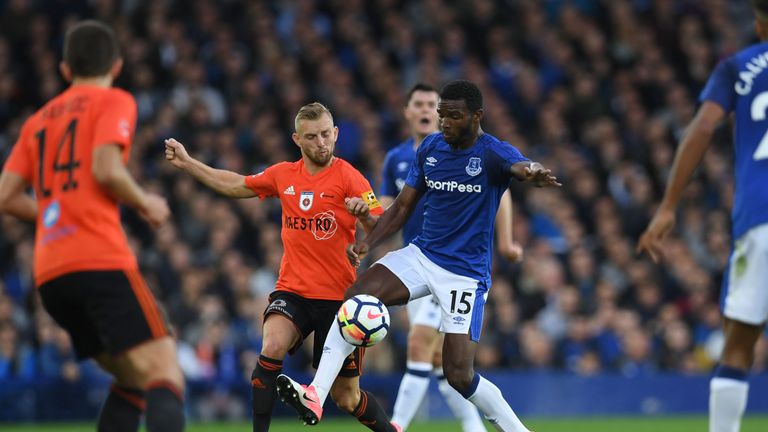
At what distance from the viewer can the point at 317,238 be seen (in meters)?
7.92

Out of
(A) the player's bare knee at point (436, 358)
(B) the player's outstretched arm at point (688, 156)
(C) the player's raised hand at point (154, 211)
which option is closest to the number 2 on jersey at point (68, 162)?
(C) the player's raised hand at point (154, 211)

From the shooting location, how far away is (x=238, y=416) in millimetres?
14234

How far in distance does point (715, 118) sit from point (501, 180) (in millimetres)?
2185

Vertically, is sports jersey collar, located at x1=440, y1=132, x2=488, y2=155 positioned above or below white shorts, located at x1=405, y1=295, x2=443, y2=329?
above

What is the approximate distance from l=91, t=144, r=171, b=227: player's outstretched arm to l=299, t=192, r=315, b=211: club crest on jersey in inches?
87.7

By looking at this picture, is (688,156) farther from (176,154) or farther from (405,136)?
(405,136)

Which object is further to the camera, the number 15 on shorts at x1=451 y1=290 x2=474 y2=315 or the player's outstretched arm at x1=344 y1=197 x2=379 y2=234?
the number 15 on shorts at x1=451 y1=290 x2=474 y2=315

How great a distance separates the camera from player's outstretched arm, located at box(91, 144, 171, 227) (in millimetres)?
5680

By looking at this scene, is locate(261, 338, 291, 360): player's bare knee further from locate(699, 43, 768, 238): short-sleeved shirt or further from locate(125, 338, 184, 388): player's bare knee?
locate(699, 43, 768, 238): short-sleeved shirt

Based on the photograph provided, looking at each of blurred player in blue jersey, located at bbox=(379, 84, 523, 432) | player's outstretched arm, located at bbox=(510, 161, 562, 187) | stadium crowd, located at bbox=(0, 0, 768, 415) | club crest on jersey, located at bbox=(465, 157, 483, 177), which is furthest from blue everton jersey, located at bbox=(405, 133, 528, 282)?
stadium crowd, located at bbox=(0, 0, 768, 415)

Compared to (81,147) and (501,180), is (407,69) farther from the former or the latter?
(81,147)

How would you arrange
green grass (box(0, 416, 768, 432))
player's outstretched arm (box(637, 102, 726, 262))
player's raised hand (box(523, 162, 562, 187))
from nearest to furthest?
1. player's outstretched arm (box(637, 102, 726, 262))
2. player's raised hand (box(523, 162, 562, 187))
3. green grass (box(0, 416, 768, 432))

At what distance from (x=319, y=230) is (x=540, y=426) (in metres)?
6.24

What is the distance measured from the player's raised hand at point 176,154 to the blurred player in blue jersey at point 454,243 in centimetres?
131
